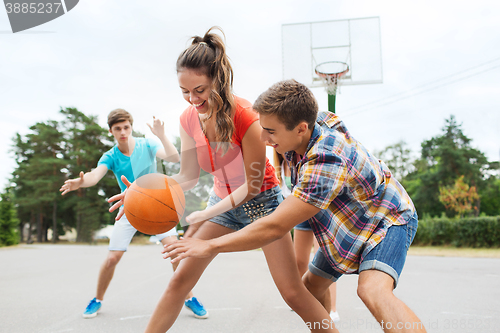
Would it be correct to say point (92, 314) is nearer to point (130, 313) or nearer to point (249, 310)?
point (130, 313)

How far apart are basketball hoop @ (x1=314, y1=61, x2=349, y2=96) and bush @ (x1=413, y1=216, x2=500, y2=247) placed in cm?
1124

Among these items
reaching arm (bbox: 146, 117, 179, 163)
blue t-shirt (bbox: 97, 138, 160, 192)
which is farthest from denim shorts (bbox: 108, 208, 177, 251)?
reaching arm (bbox: 146, 117, 179, 163)

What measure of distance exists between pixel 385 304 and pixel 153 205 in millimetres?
1307

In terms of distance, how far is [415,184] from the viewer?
139 ft

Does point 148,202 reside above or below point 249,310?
above

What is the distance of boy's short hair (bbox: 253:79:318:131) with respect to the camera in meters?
1.78

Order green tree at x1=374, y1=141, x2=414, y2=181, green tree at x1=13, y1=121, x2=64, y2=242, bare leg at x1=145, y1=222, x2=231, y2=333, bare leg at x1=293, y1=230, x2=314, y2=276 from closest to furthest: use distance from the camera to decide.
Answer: bare leg at x1=145, y1=222, x2=231, y2=333, bare leg at x1=293, y1=230, x2=314, y2=276, green tree at x1=13, y1=121, x2=64, y2=242, green tree at x1=374, y1=141, x2=414, y2=181

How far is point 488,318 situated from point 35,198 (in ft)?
114

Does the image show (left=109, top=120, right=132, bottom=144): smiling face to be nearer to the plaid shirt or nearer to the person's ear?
the plaid shirt

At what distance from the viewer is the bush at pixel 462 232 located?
1542 centimetres

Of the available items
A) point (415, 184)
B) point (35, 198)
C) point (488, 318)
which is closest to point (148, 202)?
point (488, 318)

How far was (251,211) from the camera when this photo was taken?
7.80 ft

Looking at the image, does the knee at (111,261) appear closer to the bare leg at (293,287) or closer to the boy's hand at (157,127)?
the boy's hand at (157,127)

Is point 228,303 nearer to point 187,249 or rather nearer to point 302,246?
point 302,246
